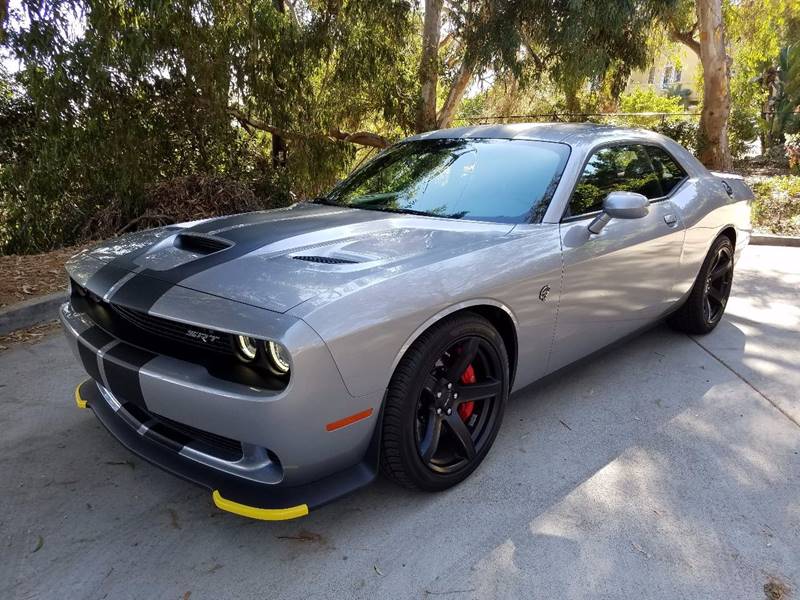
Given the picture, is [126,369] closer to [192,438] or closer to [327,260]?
[192,438]

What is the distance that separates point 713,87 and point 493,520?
1276cm

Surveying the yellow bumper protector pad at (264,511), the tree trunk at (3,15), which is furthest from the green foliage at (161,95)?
the yellow bumper protector pad at (264,511)

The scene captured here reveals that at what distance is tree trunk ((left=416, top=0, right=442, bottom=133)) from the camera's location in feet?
30.7

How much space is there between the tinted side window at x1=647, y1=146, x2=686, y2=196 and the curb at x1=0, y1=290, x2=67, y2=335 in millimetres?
4439

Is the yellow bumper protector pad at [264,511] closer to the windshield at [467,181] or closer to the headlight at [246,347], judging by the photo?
the headlight at [246,347]

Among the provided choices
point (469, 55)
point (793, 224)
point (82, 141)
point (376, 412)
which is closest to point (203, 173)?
point (82, 141)

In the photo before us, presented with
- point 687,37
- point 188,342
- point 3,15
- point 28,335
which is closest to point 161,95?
point 3,15

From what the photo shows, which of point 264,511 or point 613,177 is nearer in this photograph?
point 264,511

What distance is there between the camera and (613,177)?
11.1 ft

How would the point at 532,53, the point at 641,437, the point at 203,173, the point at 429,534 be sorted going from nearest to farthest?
the point at 429,534
the point at 641,437
the point at 203,173
the point at 532,53

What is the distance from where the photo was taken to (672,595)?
2.01 m

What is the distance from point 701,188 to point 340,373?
323 centimetres

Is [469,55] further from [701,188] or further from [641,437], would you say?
[641,437]

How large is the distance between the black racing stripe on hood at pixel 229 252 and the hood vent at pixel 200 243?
53 millimetres
